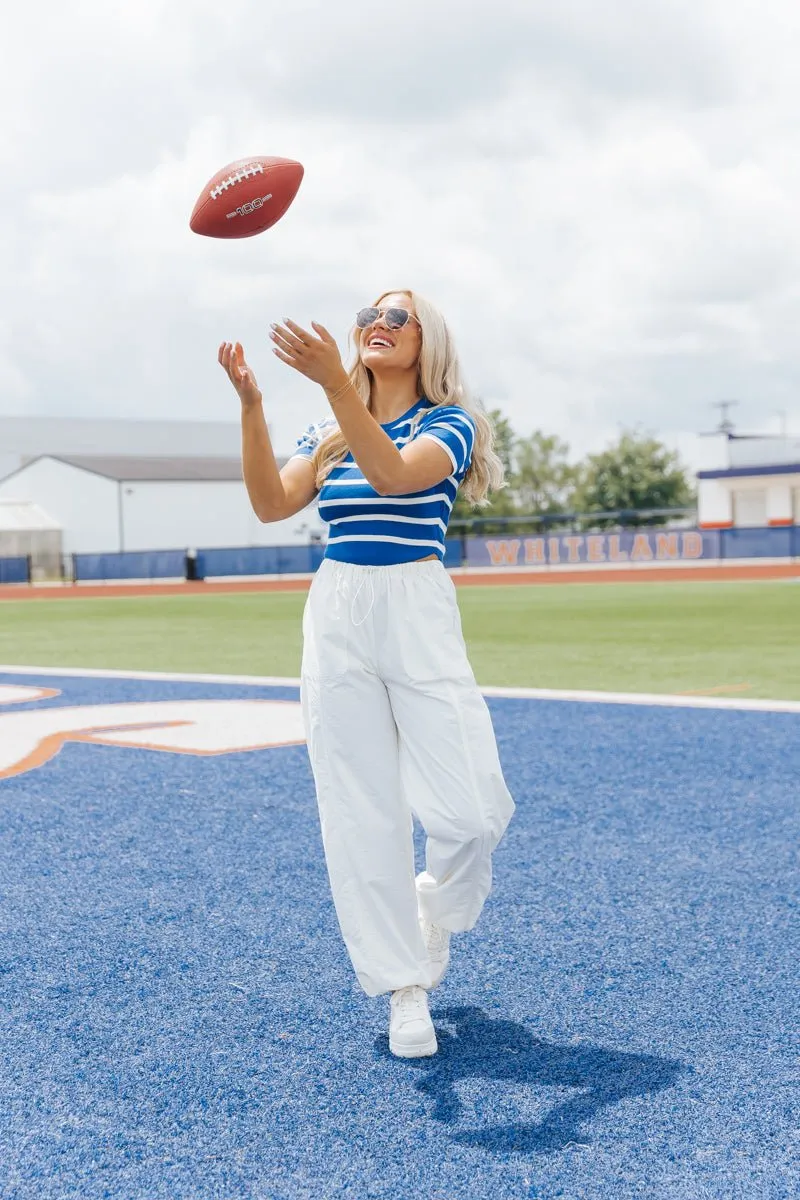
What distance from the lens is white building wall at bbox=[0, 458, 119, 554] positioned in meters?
66.2

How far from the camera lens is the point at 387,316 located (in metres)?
3.42

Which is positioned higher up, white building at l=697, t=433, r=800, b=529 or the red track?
white building at l=697, t=433, r=800, b=529

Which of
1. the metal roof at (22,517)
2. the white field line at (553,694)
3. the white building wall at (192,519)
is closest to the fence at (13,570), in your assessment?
the metal roof at (22,517)

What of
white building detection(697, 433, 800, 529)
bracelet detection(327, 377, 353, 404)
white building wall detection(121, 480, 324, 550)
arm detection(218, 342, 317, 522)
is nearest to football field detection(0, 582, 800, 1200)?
arm detection(218, 342, 317, 522)

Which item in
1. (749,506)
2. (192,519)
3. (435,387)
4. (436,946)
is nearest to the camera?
(435,387)

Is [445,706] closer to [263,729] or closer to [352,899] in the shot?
[352,899]

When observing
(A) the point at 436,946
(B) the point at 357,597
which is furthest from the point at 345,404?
(A) the point at 436,946

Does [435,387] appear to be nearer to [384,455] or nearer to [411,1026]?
[384,455]

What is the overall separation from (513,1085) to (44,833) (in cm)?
334

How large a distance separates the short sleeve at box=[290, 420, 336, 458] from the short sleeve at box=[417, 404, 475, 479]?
0.31 meters

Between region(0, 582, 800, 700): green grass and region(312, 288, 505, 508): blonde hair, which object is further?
region(0, 582, 800, 700): green grass

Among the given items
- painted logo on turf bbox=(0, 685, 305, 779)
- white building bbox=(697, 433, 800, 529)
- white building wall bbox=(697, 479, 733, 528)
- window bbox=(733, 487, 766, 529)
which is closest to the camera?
painted logo on turf bbox=(0, 685, 305, 779)

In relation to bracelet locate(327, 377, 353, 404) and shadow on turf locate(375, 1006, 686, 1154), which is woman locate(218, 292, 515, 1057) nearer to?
shadow on turf locate(375, 1006, 686, 1154)

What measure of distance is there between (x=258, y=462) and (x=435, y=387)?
0.52 m
